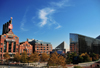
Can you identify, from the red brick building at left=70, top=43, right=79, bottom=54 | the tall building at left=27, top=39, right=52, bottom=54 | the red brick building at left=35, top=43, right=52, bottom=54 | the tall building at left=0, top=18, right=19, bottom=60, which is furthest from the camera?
the red brick building at left=35, top=43, right=52, bottom=54

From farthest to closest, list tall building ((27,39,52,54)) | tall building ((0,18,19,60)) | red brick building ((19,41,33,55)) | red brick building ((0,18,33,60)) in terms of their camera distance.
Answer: tall building ((27,39,52,54))
red brick building ((19,41,33,55))
red brick building ((0,18,33,60))
tall building ((0,18,19,60))

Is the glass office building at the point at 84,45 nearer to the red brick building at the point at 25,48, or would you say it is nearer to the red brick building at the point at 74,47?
the red brick building at the point at 74,47

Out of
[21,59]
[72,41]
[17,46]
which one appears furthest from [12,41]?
[72,41]

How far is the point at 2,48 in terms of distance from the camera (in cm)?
6325

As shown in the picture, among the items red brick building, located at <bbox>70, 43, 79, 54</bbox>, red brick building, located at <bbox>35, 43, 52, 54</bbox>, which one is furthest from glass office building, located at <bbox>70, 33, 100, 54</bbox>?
red brick building, located at <bbox>35, 43, 52, 54</bbox>

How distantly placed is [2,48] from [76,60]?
43711mm

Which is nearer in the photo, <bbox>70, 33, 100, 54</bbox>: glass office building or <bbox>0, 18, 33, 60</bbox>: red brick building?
<bbox>70, 33, 100, 54</bbox>: glass office building

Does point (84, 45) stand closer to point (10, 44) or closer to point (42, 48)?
point (42, 48)

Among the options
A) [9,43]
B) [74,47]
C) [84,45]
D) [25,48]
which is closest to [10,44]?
[9,43]

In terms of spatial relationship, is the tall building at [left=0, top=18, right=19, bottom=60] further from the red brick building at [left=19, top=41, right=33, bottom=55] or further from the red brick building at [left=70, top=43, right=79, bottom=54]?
the red brick building at [left=70, top=43, right=79, bottom=54]

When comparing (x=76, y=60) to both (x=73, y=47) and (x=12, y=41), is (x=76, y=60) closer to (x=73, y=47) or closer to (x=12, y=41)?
(x=73, y=47)

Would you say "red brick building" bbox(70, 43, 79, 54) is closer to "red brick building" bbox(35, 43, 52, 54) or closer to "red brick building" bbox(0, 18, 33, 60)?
"red brick building" bbox(35, 43, 52, 54)

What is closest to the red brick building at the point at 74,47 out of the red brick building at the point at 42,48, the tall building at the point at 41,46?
the red brick building at the point at 42,48

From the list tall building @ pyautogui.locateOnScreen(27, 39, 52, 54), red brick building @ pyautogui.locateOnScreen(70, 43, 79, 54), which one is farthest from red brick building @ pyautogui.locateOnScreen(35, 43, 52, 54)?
red brick building @ pyautogui.locateOnScreen(70, 43, 79, 54)
